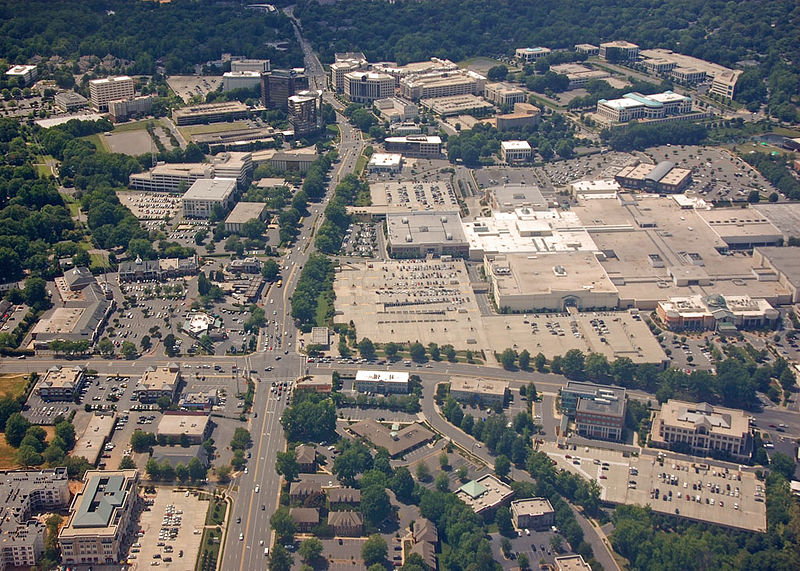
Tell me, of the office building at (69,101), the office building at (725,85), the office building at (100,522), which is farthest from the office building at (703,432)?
the office building at (69,101)

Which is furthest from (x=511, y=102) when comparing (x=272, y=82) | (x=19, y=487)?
(x=19, y=487)

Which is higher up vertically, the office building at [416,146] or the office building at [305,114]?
the office building at [305,114]

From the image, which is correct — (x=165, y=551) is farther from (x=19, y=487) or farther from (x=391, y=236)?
(x=391, y=236)

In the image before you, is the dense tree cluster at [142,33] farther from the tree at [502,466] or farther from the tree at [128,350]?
the tree at [502,466]

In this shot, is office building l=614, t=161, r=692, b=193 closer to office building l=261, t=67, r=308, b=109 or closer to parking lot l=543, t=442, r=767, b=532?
office building l=261, t=67, r=308, b=109

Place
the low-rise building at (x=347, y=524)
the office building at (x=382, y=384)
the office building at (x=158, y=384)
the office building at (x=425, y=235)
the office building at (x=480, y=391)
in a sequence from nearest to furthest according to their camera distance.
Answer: the low-rise building at (x=347, y=524), the office building at (x=158, y=384), the office building at (x=480, y=391), the office building at (x=382, y=384), the office building at (x=425, y=235)

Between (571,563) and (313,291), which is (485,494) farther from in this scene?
(313,291)

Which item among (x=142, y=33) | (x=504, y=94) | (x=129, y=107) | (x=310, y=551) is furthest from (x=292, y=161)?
(x=310, y=551)
